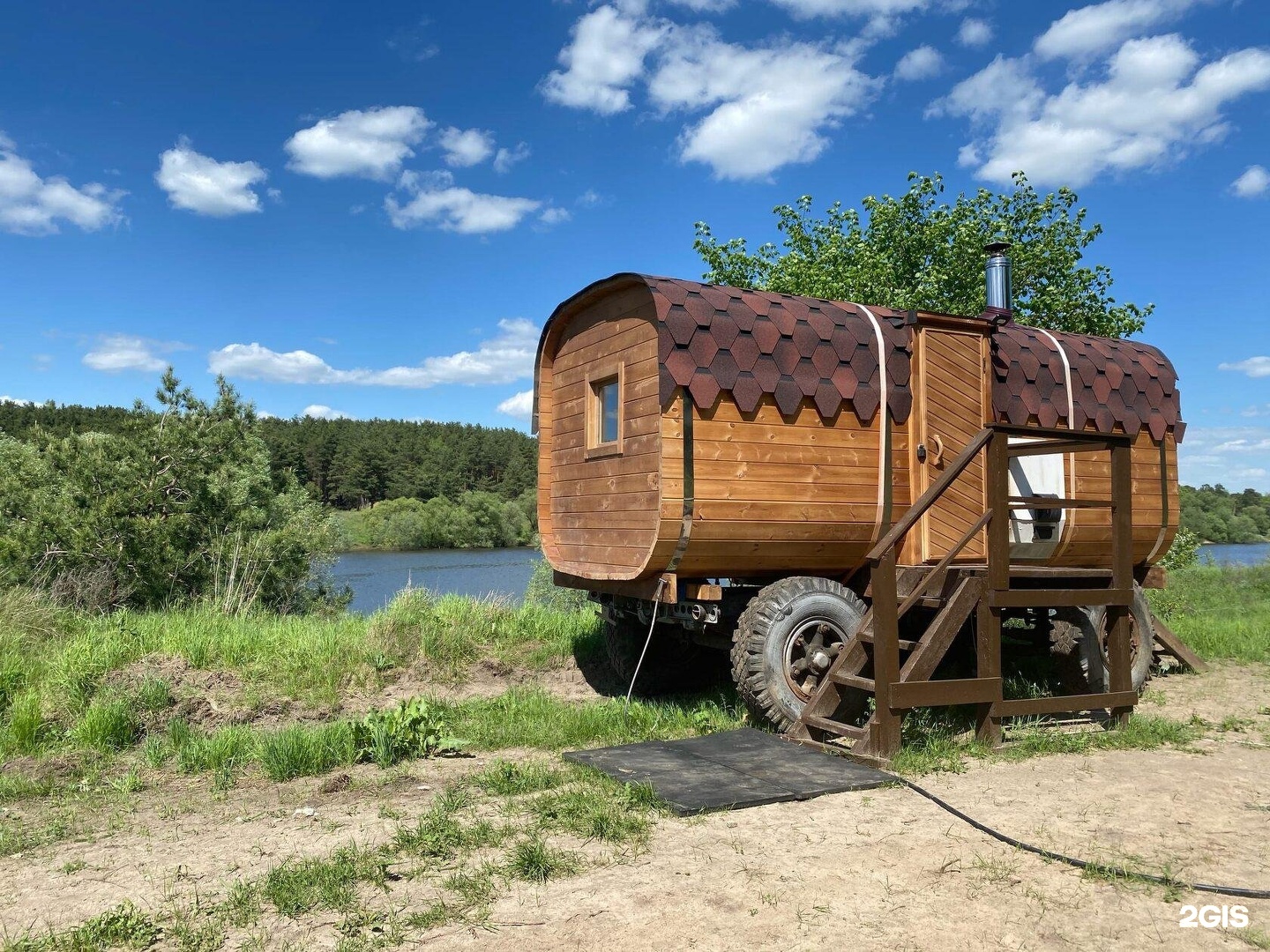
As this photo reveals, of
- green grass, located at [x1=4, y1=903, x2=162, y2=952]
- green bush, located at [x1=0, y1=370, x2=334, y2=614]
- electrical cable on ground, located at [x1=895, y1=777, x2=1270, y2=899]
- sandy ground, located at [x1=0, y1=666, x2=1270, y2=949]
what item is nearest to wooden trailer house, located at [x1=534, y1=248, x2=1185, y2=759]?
sandy ground, located at [x1=0, y1=666, x2=1270, y2=949]

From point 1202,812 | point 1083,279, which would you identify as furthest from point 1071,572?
point 1083,279

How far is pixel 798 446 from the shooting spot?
24.3 feet

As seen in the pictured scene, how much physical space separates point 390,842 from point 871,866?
2184 mm

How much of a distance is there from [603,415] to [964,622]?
337 cm

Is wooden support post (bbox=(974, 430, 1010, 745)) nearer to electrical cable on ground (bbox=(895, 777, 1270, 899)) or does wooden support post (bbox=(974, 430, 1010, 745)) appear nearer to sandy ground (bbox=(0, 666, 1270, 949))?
sandy ground (bbox=(0, 666, 1270, 949))

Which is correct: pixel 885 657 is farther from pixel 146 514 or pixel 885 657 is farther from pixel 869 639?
pixel 146 514

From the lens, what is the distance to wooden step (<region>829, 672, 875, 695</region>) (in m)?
6.28

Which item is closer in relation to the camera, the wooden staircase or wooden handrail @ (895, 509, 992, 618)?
the wooden staircase

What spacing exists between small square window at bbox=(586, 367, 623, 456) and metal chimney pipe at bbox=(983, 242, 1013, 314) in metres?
3.89

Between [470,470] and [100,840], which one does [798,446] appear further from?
[470,470]

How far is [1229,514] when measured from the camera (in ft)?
158

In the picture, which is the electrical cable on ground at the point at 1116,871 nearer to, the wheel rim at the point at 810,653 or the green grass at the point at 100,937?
the wheel rim at the point at 810,653

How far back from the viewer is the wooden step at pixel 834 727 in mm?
6160

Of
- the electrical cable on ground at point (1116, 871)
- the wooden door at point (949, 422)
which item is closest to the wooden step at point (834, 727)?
the electrical cable on ground at point (1116, 871)
